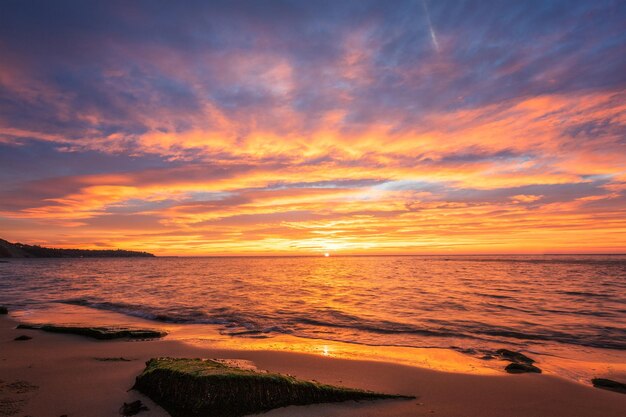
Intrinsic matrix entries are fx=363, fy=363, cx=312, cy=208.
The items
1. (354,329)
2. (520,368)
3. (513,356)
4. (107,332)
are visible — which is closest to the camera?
(520,368)

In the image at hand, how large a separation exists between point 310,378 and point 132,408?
3392 mm

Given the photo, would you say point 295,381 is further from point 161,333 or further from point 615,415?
point 161,333

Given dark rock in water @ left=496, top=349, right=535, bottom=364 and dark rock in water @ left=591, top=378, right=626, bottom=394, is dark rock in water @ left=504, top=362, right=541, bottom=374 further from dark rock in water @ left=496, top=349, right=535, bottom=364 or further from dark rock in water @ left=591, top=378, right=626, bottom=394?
dark rock in water @ left=591, top=378, right=626, bottom=394

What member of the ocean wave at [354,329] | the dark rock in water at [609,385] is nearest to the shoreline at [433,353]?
the dark rock in water at [609,385]

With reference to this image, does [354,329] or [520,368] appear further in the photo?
[354,329]

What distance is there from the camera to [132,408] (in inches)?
224

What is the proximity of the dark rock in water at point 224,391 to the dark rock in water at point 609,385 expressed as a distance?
459 centimetres

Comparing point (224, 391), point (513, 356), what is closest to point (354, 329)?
point (513, 356)

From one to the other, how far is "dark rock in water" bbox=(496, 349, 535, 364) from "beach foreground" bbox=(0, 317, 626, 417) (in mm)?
1478

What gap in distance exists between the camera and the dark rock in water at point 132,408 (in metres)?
5.59

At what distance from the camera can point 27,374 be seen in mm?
7504

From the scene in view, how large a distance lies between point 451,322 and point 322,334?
5937mm

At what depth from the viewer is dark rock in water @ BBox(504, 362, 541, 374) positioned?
8641 millimetres

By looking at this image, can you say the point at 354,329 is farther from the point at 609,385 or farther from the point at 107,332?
the point at 107,332
